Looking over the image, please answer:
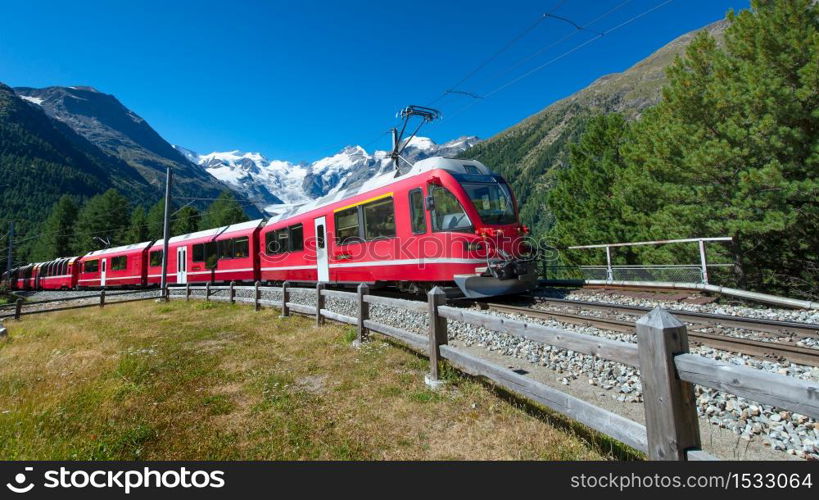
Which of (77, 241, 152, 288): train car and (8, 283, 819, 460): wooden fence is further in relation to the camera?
(77, 241, 152, 288): train car

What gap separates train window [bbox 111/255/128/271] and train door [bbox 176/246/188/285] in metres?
6.67

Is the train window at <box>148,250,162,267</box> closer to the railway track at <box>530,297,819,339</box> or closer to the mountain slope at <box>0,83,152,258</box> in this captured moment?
the railway track at <box>530,297,819,339</box>

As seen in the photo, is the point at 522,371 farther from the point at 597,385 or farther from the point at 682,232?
the point at 682,232

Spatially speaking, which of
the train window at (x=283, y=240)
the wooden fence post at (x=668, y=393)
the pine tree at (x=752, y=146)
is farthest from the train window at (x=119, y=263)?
the wooden fence post at (x=668, y=393)

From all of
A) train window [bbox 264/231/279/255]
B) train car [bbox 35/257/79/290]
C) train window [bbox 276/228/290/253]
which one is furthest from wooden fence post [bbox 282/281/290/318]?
train car [bbox 35/257/79/290]

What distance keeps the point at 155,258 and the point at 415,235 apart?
73.9ft

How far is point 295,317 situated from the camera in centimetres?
1043

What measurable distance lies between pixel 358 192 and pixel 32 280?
48.1 meters

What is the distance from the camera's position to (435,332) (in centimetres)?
495

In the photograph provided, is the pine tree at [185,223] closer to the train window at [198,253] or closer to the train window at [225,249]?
the train window at [198,253]

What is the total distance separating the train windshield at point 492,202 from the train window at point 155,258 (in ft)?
75.5

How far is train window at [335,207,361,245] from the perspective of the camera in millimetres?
11797

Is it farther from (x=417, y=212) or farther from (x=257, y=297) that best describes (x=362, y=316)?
(x=257, y=297)
